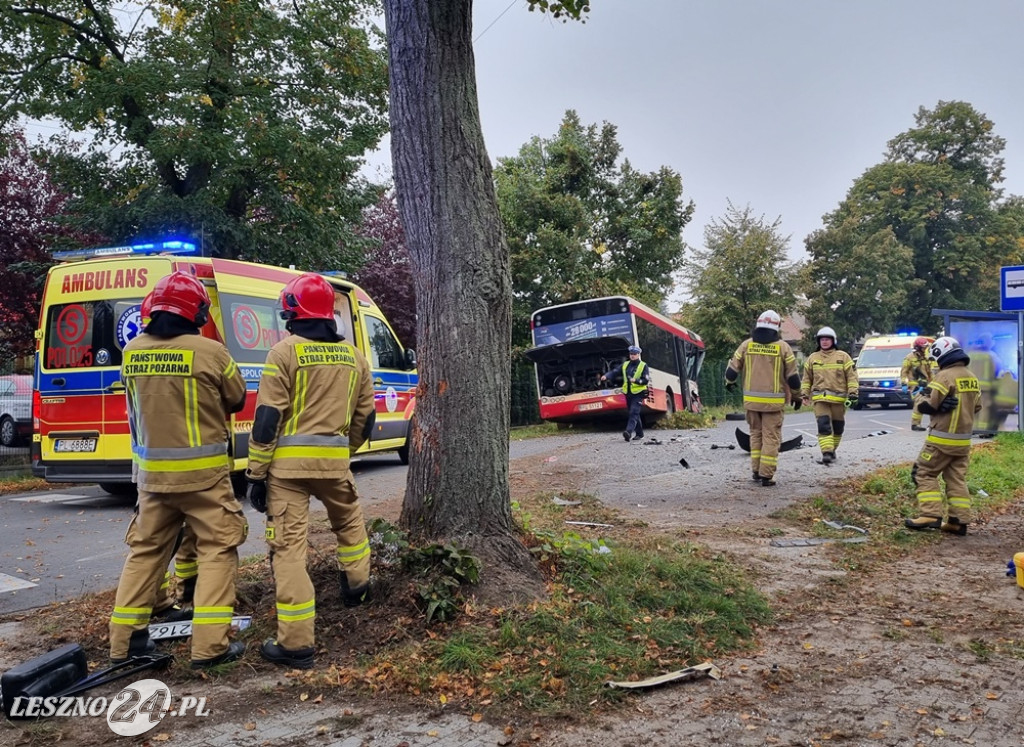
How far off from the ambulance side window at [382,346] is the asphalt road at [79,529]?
159 centimetres

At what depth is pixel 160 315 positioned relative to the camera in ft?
12.6

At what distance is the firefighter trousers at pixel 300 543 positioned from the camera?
3.74 m

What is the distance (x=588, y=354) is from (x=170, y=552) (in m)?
14.7

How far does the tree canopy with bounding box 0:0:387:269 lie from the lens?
1409cm

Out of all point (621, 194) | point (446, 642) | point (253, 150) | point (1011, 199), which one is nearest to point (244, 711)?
point (446, 642)

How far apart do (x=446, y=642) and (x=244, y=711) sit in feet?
3.07

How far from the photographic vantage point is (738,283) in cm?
3419

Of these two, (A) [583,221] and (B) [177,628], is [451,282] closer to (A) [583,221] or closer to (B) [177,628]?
(B) [177,628]

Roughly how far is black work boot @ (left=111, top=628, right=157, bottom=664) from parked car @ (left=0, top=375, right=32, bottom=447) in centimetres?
1327

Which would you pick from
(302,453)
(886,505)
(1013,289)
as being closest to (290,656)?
(302,453)

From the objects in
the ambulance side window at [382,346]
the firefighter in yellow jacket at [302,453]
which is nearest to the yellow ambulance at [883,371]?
the ambulance side window at [382,346]

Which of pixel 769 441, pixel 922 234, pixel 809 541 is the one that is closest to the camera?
pixel 809 541

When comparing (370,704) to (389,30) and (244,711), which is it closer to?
(244,711)

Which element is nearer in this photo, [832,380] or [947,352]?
[947,352]
